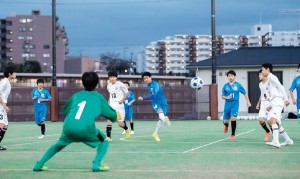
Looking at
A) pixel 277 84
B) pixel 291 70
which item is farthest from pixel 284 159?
pixel 291 70

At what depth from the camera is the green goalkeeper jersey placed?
32.0ft

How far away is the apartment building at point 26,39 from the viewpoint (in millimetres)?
124375

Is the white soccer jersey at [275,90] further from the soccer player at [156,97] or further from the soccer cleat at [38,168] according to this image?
the soccer cleat at [38,168]

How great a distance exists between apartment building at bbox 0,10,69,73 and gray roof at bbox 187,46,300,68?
8291cm

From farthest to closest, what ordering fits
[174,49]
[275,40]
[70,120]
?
1. [174,49]
2. [275,40]
3. [70,120]

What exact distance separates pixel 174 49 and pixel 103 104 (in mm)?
179267

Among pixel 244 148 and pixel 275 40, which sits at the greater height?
pixel 275 40

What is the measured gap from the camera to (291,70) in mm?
40719

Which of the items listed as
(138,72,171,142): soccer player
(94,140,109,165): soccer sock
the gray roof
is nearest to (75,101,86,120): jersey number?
(94,140,109,165): soccer sock

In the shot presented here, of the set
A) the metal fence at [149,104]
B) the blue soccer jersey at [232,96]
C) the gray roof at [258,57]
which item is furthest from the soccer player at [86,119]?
the gray roof at [258,57]

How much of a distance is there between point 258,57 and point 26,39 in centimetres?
9033

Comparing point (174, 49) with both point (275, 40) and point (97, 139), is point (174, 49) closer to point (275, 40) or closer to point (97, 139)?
point (275, 40)

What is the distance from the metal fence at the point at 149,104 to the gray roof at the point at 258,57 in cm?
465

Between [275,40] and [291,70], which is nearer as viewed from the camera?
[291,70]
